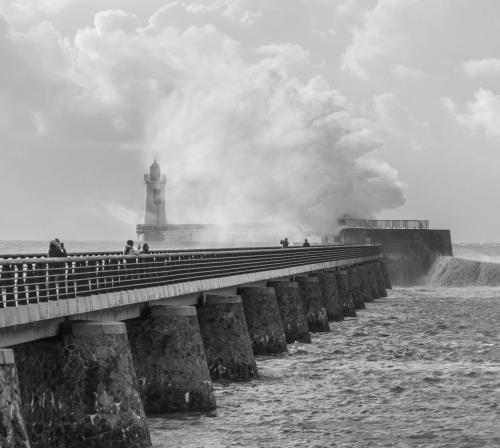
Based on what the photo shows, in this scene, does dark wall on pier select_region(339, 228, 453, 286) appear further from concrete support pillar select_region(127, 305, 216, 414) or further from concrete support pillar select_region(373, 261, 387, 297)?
concrete support pillar select_region(127, 305, 216, 414)

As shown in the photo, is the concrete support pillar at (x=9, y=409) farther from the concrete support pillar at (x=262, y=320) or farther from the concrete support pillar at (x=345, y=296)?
the concrete support pillar at (x=345, y=296)

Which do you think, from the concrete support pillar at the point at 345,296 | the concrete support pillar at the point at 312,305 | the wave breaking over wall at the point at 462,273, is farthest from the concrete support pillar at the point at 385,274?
the concrete support pillar at the point at 312,305

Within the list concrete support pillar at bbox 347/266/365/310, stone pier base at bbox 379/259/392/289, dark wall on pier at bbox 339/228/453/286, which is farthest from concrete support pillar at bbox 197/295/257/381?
dark wall on pier at bbox 339/228/453/286

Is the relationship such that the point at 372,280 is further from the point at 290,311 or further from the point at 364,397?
the point at 364,397

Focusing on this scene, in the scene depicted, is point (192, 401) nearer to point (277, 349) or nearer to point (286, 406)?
point (286, 406)

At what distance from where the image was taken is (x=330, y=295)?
5166 cm

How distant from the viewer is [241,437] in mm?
20766

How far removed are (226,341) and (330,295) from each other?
81.9 ft

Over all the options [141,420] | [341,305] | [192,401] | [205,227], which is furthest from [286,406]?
[205,227]

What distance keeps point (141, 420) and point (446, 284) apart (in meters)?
77.6

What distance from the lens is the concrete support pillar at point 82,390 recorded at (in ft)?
56.9

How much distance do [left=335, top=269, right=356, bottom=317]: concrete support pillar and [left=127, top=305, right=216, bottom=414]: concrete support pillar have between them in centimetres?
3214

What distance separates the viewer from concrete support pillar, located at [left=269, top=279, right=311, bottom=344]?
126 feet

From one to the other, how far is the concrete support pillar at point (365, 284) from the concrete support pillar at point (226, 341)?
38585 mm
